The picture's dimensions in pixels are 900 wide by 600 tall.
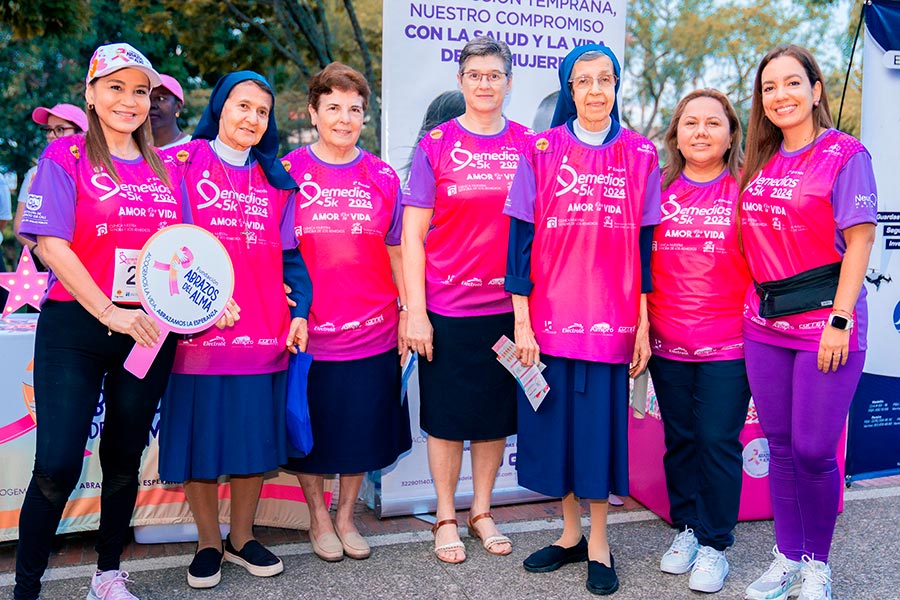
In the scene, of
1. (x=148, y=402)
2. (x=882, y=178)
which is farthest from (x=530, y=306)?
(x=882, y=178)

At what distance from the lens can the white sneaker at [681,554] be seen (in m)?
3.32

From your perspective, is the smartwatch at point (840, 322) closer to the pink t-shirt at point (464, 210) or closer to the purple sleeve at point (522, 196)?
the purple sleeve at point (522, 196)

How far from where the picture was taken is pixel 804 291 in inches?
112

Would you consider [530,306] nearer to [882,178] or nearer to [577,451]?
[577,451]

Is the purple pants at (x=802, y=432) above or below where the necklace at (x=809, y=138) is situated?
below

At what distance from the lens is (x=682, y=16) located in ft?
80.5

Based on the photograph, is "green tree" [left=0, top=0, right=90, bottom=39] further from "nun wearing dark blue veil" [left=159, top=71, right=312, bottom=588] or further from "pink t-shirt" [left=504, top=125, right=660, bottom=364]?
"pink t-shirt" [left=504, top=125, right=660, bottom=364]

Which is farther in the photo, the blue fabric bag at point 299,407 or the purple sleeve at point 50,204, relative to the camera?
the blue fabric bag at point 299,407

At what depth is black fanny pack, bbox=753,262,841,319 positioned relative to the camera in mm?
2826

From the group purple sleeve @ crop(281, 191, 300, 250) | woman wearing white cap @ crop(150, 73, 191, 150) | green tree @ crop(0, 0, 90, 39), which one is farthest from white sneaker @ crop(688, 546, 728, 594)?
green tree @ crop(0, 0, 90, 39)

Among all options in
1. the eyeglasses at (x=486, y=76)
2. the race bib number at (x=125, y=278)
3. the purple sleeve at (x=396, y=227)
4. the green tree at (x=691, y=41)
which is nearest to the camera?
the race bib number at (x=125, y=278)

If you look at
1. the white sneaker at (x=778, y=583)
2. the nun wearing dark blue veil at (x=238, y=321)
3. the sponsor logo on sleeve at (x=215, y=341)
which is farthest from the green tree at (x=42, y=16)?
the white sneaker at (x=778, y=583)

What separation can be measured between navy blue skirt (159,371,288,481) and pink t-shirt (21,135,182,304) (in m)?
0.50

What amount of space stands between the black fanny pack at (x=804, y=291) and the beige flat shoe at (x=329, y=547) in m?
1.97
